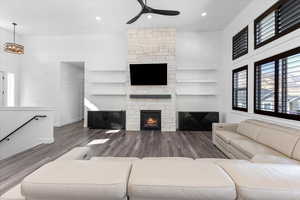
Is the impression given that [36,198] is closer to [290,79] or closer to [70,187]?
[70,187]

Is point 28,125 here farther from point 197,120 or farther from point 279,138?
point 279,138

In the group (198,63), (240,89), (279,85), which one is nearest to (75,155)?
(279,85)

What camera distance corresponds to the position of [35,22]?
566cm

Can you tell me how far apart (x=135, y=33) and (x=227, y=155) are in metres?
5.20

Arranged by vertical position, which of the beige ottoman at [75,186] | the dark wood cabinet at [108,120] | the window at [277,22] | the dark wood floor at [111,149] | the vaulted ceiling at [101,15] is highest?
the vaulted ceiling at [101,15]

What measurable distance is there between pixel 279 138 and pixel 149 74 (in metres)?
4.34

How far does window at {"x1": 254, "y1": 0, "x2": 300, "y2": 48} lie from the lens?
9.71 ft

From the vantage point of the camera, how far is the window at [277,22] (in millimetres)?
2960

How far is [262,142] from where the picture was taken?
3.01m

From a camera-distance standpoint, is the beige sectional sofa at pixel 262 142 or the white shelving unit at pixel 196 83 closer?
the beige sectional sofa at pixel 262 142

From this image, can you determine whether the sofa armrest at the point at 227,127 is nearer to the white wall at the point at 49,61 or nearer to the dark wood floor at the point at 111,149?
the dark wood floor at the point at 111,149

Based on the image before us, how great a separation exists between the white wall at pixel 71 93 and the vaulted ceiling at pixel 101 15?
1.63 m

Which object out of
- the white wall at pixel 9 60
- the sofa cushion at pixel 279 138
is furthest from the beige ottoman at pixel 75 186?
the white wall at pixel 9 60

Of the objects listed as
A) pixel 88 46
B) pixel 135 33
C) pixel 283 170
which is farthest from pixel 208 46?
pixel 283 170
